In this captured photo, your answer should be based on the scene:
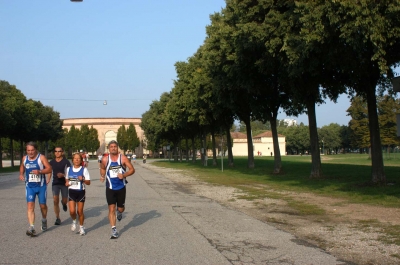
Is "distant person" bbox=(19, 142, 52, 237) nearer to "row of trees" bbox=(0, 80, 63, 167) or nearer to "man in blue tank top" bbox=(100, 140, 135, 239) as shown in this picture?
"man in blue tank top" bbox=(100, 140, 135, 239)

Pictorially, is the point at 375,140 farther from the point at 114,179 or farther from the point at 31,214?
the point at 31,214

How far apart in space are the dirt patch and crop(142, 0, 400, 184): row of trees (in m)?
4.27

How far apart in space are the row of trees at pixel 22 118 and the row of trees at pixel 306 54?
24.2m

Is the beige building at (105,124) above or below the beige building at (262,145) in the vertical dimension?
above

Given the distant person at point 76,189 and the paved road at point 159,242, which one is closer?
the paved road at point 159,242

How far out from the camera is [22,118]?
54.1 metres

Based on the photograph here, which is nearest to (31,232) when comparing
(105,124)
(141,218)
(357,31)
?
(141,218)

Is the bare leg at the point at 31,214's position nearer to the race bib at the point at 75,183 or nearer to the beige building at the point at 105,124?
the race bib at the point at 75,183

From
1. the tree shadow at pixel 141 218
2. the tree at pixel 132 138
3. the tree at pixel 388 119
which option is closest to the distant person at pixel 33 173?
the tree shadow at pixel 141 218

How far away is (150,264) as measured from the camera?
282 inches

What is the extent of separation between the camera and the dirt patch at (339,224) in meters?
8.28

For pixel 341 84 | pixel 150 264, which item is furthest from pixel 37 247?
pixel 341 84

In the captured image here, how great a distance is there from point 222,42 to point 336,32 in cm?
791

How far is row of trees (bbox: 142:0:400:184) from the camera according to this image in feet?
47.7
